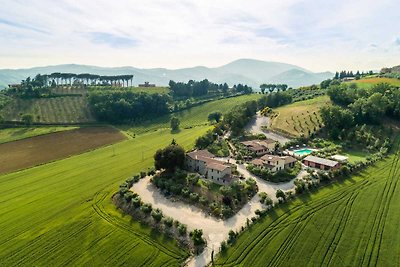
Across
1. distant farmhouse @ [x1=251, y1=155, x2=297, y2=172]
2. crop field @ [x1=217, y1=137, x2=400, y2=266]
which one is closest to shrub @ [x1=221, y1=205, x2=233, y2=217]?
crop field @ [x1=217, y1=137, x2=400, y2=266]

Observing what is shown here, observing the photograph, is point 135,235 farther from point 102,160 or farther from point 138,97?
point 138,97

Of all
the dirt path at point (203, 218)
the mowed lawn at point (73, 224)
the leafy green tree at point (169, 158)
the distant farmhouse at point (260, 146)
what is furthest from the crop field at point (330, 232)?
the leafy green tree at point (169, 158)


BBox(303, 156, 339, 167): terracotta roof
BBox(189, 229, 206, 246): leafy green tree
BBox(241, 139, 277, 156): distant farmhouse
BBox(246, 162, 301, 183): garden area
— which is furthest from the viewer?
BBox(241, 139, 277, 156): distant farmhouse

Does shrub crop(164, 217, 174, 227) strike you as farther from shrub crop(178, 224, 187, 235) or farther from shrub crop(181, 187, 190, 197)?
shrub crop(181, 187, 190, 197)

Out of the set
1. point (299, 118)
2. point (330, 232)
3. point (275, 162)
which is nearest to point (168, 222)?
point (330, 232)

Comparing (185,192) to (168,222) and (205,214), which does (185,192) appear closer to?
(205,214)
